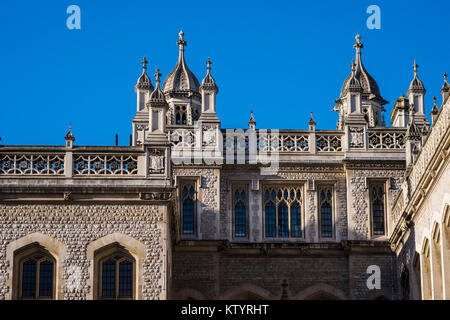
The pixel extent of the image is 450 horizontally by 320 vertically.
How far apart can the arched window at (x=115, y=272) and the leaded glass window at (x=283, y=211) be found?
1018 cm

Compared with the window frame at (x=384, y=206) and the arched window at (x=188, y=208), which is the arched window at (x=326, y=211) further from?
the arched window at (x=188, y=208)

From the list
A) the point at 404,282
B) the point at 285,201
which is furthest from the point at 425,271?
the point at 285,201

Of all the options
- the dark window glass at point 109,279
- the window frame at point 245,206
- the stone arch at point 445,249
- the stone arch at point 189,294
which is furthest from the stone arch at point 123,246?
the window frame at point 245,206

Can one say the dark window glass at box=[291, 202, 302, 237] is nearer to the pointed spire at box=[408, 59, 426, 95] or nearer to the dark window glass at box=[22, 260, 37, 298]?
the pointed spire at box=[408, 59, 426, 95]

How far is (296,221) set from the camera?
50.8 meters

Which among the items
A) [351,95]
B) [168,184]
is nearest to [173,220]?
[168,184]

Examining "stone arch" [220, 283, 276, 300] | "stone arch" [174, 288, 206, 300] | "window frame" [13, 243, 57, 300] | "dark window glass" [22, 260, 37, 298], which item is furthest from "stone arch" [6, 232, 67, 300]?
"stone arch" [220, 283, 276, 300]

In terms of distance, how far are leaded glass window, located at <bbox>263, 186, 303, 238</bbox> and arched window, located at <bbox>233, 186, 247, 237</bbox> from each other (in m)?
0.73

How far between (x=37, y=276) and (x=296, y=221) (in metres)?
12.6

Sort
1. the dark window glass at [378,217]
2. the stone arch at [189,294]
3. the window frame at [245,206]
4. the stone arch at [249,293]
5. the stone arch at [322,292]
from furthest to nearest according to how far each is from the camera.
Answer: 1. the window frame at [245,206]
2. the dark window glass at [378,217]
3. the stone arch at [322,292]
4. the stone arch at [249,293]
5. the stone arch at [189,294]

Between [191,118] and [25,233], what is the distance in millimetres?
13117

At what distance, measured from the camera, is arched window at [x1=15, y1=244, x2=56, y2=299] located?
135 ft

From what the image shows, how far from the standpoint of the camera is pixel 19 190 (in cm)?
4172

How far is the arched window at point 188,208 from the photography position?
164 feet
